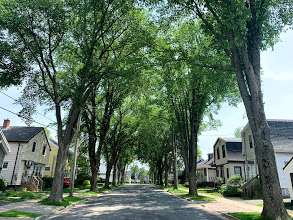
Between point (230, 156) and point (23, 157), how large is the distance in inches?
1025

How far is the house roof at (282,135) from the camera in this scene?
20609 mm

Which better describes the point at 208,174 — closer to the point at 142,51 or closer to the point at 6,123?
the point at 142,51

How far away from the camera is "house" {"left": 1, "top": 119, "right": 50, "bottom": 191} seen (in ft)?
83.1

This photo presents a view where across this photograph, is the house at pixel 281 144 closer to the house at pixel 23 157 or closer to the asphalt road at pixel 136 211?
the asphalt road at pixel 136 211

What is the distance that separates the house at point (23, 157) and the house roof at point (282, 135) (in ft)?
78.9

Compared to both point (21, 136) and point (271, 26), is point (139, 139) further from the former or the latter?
point (271, 26)

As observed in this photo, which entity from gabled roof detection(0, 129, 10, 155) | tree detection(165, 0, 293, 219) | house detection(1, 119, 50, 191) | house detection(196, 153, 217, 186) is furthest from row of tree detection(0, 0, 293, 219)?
house detection(196, 153, 217, 186)

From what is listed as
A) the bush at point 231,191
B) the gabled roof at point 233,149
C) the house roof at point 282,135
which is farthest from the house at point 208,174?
the house roof at point 282,135

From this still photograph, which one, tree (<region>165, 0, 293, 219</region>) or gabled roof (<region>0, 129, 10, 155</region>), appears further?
gabled roof (<region>0, 129, 10, 155</region>)

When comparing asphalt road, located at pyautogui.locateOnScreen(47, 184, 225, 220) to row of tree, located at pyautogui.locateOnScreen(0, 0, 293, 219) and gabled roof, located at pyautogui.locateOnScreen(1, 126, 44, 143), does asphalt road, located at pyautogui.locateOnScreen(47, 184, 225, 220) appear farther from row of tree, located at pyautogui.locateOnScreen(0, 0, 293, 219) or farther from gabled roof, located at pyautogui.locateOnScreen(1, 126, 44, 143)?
gabled roof, located at pyautogui.locateOnScreen(1, 126, 44, 143)

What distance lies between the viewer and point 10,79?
12.6 m

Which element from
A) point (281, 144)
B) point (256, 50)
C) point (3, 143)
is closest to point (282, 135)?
point (281, 144)

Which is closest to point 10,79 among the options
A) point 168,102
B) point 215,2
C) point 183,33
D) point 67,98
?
point 67,98

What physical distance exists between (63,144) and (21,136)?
51.8 ft
